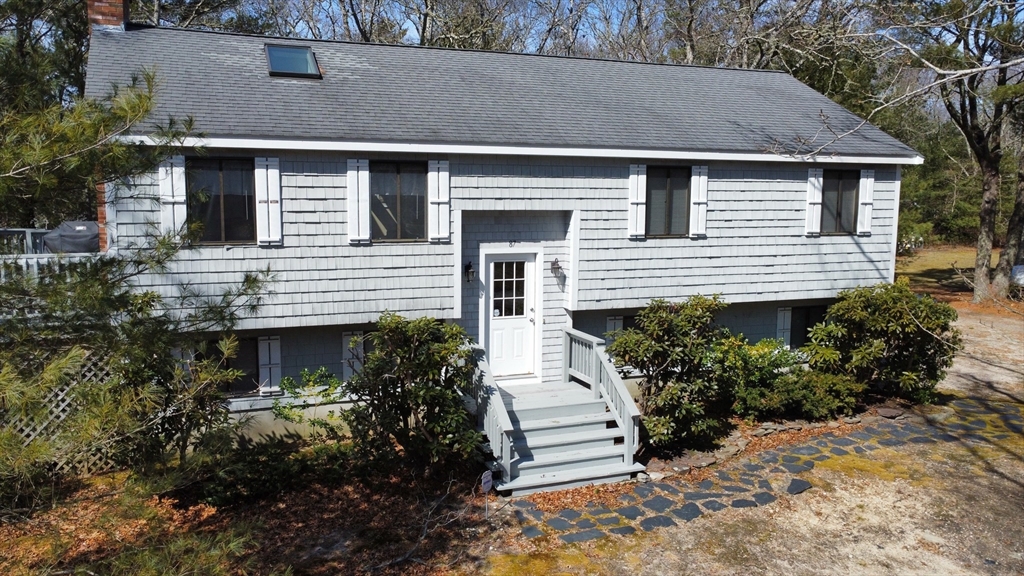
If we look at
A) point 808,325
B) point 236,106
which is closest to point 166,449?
point 236,106

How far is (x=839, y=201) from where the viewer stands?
39.4 feet

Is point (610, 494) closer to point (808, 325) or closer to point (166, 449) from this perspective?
point (166, 449)

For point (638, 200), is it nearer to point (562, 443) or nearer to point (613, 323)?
point (613, 323)

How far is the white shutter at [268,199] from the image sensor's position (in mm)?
8945

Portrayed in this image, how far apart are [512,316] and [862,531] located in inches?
210

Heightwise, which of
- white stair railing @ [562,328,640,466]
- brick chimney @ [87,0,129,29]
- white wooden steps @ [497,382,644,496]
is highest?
brick chimney @ [87,0,129,29]

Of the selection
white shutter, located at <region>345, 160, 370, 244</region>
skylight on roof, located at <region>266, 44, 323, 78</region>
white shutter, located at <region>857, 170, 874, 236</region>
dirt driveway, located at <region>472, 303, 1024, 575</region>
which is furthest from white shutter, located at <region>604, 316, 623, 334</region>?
skylight on roof, located at <region>266, 44, 323, 78</region>

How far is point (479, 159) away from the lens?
32.3ft

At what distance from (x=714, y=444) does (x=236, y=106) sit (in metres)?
7.88

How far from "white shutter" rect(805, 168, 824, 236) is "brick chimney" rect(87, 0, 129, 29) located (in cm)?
1135

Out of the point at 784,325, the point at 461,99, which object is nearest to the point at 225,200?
the point at 461,99

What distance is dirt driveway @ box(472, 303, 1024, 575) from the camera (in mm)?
6430

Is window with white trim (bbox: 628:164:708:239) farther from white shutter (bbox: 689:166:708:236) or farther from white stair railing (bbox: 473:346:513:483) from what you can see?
white stair railing (bbox: 473:346:513:483)

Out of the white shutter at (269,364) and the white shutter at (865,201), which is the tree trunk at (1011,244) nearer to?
the white shutter at (865,201)
